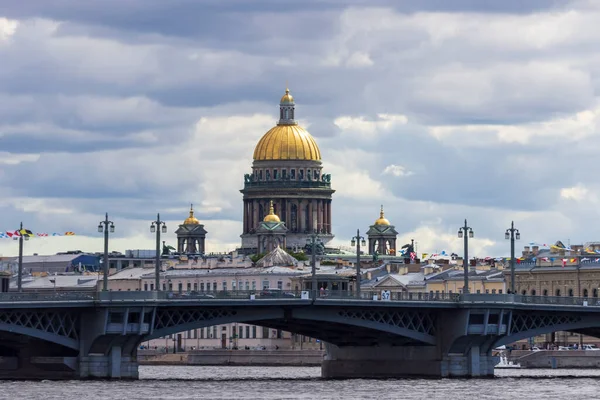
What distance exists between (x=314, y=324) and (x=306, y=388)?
32.2 ft

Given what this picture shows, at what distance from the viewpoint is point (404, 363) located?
388 feet

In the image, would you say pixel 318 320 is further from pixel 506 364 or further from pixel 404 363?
pixel 506 364

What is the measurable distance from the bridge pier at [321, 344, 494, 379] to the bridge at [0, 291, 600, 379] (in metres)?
0.05

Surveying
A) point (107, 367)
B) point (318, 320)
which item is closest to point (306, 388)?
point (318, 320)

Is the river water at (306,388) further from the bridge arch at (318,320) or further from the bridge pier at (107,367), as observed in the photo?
the bridge arch at (318,320)

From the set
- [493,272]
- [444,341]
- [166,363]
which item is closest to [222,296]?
[444,341]

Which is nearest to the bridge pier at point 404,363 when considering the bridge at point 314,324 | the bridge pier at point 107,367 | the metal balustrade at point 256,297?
the bridge at point 314,324

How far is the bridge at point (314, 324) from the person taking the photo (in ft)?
357

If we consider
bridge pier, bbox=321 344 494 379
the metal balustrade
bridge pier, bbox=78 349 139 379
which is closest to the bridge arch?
the metal balustrade

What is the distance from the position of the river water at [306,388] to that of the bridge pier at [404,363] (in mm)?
1268

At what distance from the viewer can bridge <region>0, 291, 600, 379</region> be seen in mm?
108812

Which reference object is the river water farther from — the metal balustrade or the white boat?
the white boat

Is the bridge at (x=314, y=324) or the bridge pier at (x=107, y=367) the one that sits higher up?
the bridge at (x=314, y=324)

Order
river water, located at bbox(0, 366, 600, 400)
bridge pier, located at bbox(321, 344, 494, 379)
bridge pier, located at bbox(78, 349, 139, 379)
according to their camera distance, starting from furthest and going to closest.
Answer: bridge pier, located at bbox(321, 344, 494, 379)
bridge pier, located at bbox(78, 349, 139, 379)
river water, located at bbox(0, 366, 600, 400)
